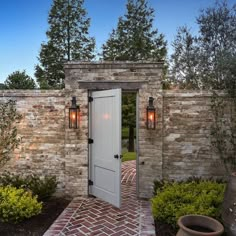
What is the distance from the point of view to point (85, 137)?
552 cm

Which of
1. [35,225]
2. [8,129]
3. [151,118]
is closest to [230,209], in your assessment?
[151,118]

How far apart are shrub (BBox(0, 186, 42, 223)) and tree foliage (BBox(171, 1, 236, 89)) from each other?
26.1 ft

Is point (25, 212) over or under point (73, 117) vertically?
under

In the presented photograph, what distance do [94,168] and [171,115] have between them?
2083 millimetres

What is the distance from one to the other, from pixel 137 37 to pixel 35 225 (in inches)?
536

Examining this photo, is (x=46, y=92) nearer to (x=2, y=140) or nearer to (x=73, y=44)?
(x=2, y=140)

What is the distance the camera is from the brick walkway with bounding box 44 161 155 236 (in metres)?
3.90

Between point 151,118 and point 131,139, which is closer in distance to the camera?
point 151,118

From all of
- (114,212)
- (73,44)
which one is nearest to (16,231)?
(114,212)

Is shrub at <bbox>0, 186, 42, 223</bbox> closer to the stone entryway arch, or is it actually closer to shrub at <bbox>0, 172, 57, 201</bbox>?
shrub at <bbox>0, 172, 57, 201</bbox>

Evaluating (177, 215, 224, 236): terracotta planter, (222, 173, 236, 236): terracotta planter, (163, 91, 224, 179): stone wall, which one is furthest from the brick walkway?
(163, 91, 224, 179): stone wall

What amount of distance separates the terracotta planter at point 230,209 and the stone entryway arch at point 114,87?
6.79ft

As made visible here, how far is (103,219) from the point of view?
14.4 ft

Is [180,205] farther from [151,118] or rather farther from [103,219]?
[151,118]
